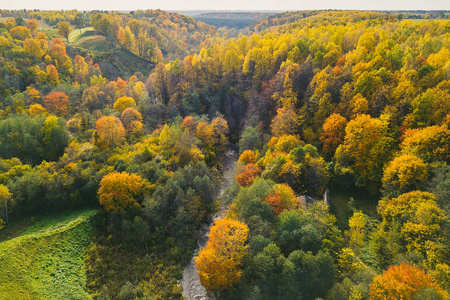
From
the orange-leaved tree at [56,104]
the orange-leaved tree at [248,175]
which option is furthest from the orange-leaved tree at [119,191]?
the orange-leaved tree at [56,104]

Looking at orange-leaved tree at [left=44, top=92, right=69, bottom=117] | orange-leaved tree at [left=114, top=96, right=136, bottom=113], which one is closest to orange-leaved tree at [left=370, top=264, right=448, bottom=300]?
orange-leaved tree at [left=114, top=96, right=136, bottom=113]

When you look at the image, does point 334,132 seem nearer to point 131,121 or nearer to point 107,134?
point 107,134

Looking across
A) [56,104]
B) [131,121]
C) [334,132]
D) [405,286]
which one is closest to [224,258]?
[405,286]

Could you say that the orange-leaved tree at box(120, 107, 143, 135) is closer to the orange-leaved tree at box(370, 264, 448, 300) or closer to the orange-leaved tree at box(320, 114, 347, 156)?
the orange-leaved tree at box(320, 114, 347, 156)

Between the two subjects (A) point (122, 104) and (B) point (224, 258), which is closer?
(B) point (224, 258)

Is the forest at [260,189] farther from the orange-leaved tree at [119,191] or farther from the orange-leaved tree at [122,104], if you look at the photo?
the orange-leaved tree at [122,104]

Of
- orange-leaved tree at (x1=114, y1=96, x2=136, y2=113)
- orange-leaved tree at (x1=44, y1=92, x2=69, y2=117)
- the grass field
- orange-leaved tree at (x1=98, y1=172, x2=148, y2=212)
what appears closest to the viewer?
the grass field
